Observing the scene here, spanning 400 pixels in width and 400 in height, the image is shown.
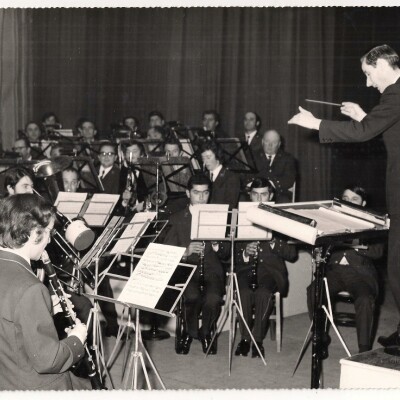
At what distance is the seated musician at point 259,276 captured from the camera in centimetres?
525

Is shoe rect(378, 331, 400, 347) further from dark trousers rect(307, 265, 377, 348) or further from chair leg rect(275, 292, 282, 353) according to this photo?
chair leg rect(275, 292, 282, 353)

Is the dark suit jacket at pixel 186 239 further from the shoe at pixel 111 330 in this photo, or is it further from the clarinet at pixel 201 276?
the shoe at pixel 111 330

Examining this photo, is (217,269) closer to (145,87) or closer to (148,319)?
(148,319)

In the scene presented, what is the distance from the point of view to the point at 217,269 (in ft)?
18.3

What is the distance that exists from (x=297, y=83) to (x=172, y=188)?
137 inches

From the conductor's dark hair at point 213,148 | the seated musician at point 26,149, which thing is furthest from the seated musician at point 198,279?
the seated musician at point 26,149

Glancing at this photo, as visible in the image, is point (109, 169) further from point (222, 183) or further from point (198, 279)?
point (198, 279)

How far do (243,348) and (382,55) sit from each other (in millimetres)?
2700

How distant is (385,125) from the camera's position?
3.42 m

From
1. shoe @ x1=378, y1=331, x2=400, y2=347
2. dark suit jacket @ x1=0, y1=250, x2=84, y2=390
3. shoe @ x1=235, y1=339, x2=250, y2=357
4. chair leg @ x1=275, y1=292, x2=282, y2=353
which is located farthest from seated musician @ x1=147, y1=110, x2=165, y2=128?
dark suit jacket @ x1=0, y1=250, x2=84, y2=390

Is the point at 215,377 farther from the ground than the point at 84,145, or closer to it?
closer to it

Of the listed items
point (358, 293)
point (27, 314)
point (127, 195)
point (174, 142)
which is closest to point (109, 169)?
point (174, 142)

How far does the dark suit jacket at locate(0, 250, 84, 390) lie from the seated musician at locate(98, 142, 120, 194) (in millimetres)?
5185

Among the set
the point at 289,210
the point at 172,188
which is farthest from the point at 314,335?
the point at 172,188
